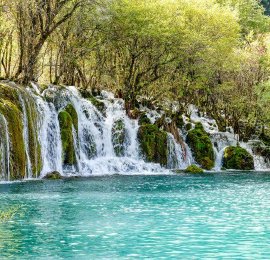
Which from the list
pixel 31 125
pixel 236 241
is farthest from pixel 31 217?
pixel 31 125

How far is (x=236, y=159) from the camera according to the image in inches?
2053

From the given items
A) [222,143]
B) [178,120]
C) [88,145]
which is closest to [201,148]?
[222,143]

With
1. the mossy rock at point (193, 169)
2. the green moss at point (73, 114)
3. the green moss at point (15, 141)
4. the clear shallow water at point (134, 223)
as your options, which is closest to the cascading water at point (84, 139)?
the green moss at point (73, 114)

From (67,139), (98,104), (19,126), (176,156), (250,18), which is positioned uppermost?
(250,18)

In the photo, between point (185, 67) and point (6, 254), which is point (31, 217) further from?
point (185, 67)

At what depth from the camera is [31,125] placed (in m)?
37.3

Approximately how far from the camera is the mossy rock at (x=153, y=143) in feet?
154

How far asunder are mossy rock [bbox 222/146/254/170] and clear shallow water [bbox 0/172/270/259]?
22264 mm

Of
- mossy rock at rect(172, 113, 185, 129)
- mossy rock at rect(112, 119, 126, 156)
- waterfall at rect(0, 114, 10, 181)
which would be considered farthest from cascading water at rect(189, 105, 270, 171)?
waterfall at rect(0, 114, 10, 181)

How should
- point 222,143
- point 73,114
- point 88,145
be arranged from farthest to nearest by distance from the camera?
point 222,143, point 88,145, point 73,114

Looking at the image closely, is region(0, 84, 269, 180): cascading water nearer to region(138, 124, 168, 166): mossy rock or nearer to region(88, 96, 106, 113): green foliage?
region(88, 96, 106, 113): green foliage

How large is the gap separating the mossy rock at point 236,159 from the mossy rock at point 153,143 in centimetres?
704

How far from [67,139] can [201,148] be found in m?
15.1

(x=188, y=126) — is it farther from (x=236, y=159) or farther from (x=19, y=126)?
(x=19, y=126)
